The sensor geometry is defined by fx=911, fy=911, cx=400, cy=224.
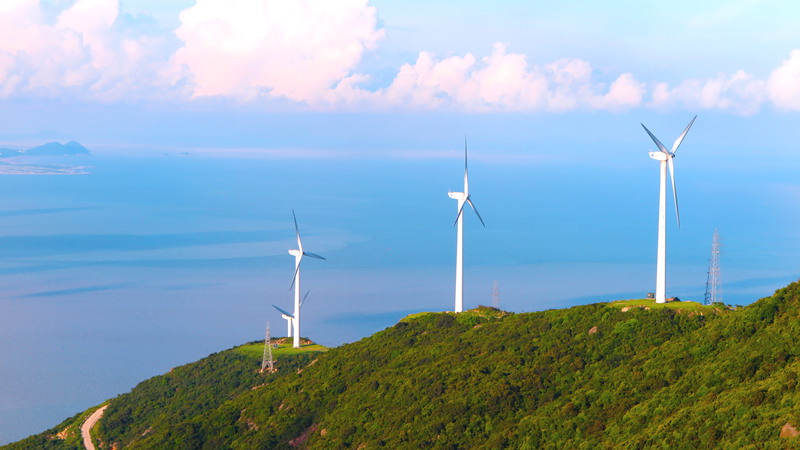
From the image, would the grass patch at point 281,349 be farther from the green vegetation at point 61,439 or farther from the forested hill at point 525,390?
the green vegetation at point 61,439

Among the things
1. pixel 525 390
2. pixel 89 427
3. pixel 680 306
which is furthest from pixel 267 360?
pixel 680 306

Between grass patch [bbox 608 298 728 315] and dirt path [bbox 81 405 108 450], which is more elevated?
grass patch [bbox 608 298 728 315]

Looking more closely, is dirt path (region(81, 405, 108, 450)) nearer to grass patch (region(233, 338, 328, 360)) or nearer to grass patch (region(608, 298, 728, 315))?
grass patch (region(233, 338, 328, 360))

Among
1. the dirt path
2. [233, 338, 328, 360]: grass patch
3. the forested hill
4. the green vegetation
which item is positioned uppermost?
the forested hill

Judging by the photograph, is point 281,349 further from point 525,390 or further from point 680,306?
point 680,306

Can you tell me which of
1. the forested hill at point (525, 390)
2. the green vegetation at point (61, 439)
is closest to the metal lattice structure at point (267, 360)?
the forested hill at point (525, 390)

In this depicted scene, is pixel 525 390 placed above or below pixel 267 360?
above

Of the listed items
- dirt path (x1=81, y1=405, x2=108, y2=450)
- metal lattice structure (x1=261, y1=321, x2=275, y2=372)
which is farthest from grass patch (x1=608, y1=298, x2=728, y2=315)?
dirt path (x1=81, y1=405, x2=108, y2=450)
